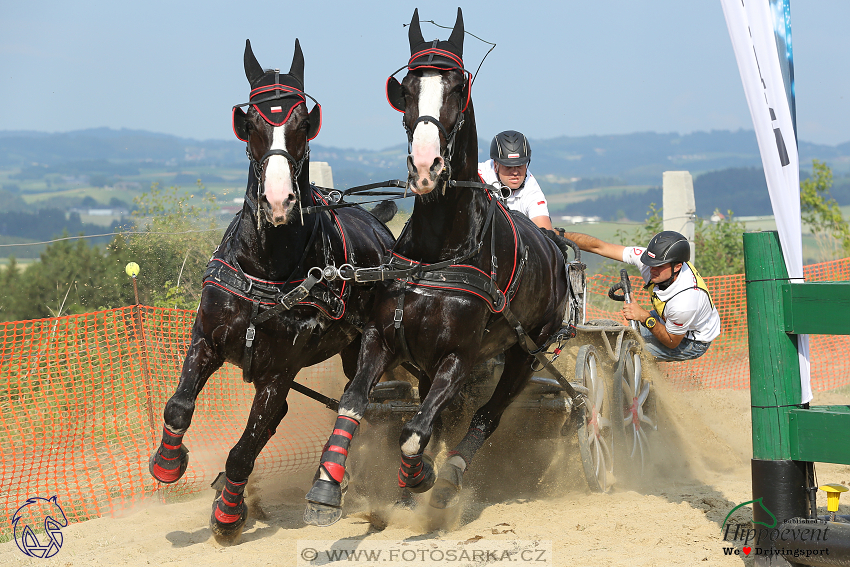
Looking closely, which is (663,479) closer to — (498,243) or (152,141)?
(498,243)

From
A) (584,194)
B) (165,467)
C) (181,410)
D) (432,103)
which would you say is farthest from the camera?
(584,194)

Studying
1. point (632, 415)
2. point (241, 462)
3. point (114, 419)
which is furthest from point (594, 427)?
point (114, 419)

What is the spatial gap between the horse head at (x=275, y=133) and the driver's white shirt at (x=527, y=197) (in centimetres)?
206

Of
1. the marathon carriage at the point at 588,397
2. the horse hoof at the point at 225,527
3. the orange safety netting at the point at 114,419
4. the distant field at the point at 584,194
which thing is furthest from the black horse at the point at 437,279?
the distant field at the point at 584,194

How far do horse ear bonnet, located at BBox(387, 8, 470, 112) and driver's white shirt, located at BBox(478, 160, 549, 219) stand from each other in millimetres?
1891

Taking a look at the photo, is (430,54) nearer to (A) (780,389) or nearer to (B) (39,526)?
(A) (780,389)

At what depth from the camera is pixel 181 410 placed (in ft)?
12.6

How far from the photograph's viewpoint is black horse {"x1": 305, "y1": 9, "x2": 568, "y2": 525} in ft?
11.7

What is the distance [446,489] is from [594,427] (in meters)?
1.59

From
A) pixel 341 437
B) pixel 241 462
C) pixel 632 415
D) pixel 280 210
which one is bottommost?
pixel 632 415

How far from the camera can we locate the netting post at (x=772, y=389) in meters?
3.31

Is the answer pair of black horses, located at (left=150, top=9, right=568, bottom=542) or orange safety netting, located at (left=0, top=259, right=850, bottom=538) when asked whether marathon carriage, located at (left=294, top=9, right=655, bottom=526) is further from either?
orange safety netting, located at (left=0, top=259, right=850, bottom=538)

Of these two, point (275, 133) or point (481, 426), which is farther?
point (481, 426)

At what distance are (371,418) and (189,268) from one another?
15.7 ft
